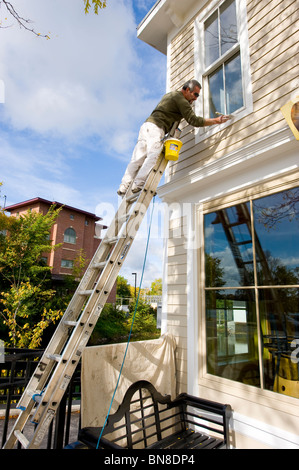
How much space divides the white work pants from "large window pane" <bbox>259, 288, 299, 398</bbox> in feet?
5.28

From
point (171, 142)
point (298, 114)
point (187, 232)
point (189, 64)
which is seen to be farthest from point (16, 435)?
point (189, 64)

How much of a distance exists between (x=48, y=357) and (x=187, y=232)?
6.24 ft

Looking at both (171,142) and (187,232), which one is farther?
(187,232)

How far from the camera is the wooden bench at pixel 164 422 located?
2.09 metres

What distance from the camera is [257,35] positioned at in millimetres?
2693

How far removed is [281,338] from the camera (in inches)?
78.7

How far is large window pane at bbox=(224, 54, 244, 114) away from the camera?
2.84 metres

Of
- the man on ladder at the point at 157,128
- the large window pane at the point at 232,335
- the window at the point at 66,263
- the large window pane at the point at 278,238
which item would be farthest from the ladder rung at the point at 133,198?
the window at the point at 66,263

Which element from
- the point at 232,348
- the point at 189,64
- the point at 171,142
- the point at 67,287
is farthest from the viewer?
the point at 67,287

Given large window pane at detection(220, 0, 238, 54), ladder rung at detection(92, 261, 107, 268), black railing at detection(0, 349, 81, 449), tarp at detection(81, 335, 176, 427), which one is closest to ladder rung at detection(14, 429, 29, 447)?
black railing at detection(0, 349, 81, 449)

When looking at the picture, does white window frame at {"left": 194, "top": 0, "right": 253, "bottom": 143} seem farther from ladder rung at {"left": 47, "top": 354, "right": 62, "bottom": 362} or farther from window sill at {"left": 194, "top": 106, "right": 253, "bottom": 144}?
ladder rung at {"left": 47, "top": 354, "right": 62, "bottom": 362}

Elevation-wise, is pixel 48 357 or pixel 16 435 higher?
pixel 48 357
